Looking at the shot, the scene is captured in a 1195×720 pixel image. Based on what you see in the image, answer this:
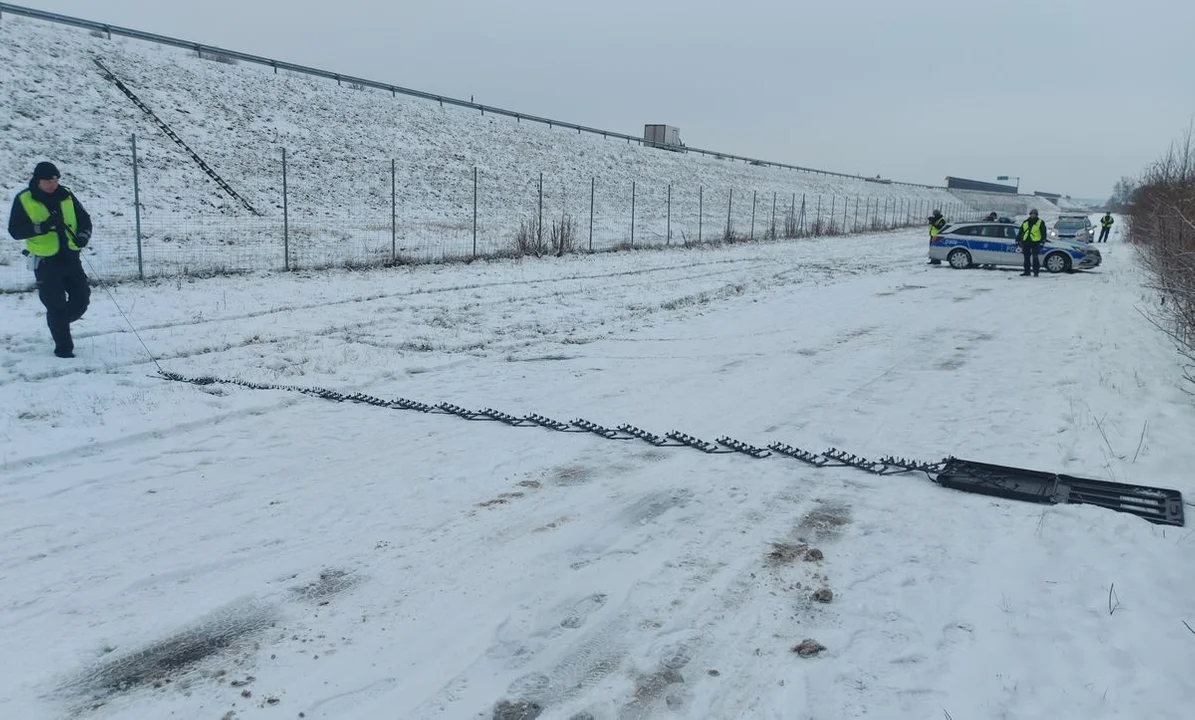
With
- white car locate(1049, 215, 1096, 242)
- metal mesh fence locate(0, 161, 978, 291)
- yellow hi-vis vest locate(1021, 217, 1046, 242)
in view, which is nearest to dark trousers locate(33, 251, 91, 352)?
metal mesh fence locate(0, 161, 978, 291)

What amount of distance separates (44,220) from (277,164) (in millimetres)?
22798

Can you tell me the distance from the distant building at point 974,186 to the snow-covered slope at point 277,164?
8089 centimetres

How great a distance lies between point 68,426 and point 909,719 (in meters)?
6.51

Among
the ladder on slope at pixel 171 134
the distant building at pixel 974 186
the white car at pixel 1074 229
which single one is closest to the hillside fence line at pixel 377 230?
the ladder on slope at pixel 171 134

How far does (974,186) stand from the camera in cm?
12494

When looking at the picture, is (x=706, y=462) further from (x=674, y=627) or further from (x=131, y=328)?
(x=131, y=328)

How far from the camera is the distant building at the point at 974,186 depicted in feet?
392

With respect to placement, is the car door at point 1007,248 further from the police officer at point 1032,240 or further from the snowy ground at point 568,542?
the snowy ground at point 568,542

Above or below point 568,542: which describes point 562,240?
above

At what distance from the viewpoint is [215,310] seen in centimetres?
1216

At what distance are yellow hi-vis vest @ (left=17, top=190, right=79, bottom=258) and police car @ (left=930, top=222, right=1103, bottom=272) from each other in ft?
75.6

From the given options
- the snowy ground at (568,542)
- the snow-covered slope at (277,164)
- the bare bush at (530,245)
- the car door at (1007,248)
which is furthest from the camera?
the car door at (1007,248)

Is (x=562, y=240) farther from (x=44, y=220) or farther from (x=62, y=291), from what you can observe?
(x=44, y=220)

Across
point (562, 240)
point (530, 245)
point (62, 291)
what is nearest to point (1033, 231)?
point (562, 240)
